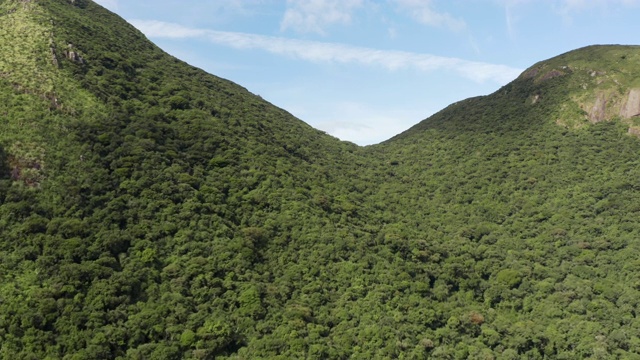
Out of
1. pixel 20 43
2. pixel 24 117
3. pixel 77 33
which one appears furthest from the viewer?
pixel 77 33

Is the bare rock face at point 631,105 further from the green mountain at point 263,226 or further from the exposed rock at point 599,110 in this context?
the exposed rock at point 599,110

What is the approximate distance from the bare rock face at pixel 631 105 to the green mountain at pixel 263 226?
1.56ft

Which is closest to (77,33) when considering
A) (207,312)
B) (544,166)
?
(207,312)

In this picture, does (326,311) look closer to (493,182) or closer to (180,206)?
(180,206)

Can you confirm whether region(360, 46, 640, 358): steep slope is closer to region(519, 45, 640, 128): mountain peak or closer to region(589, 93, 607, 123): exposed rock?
region(519, 45, 640, 128): mountain peak

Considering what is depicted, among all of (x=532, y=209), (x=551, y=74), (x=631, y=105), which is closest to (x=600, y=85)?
(x=631, y=105)

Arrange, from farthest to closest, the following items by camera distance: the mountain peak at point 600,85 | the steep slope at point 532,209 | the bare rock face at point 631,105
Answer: the mountain peak at point 600,85, the bare rock face at point 631,105, the steep slope at point 532,209

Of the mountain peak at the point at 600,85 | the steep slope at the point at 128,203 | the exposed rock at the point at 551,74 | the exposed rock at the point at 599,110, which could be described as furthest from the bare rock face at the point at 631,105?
the steep slope at the point at 128,203

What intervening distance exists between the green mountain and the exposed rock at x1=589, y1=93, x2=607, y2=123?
52cm

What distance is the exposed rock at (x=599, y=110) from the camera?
319ft

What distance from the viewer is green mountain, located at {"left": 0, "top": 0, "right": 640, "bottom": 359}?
48469 millimetres

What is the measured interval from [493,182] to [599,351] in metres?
44.7

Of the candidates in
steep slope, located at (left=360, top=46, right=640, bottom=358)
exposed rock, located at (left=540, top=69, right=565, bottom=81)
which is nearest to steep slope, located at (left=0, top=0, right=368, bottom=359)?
steep slope, located at (left=360, top=46, right=640, bottom=358)

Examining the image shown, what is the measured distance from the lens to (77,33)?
82562mm
